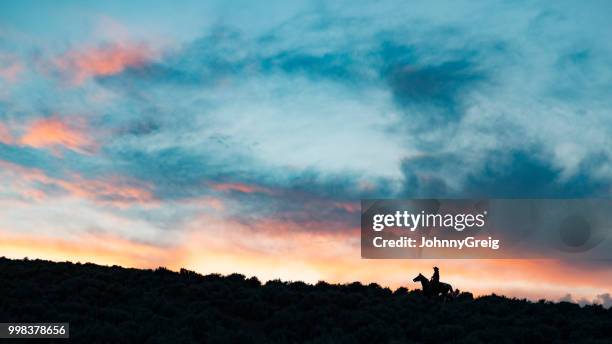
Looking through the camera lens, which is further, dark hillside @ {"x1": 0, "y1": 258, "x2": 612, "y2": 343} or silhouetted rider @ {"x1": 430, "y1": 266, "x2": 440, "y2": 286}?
silhouetted rider @ {"x1": 430, "y1": 266, "x2": 440, "y2": 286}

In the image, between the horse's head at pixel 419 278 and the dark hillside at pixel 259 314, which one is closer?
the dark hillside at pixel 259 314

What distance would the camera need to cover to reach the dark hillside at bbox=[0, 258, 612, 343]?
61.5 feet

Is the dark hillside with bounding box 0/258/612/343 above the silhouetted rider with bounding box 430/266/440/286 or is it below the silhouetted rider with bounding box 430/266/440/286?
below

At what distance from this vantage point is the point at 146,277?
102ft

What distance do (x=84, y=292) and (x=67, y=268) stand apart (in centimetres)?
881

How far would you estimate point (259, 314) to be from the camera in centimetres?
2333

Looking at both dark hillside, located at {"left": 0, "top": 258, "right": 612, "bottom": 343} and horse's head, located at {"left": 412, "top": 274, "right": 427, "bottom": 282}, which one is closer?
dark hillside, located at {"left": 0, "top": 258, "right": 612, "bottom": 343}

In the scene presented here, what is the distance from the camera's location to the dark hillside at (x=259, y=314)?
61.5 feet

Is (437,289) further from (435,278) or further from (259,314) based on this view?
(259,314)

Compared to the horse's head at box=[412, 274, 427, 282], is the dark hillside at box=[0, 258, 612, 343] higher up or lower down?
lower down

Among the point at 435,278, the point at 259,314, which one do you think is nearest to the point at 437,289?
the point at 435,278

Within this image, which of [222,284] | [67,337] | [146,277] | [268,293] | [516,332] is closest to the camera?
[67,337]

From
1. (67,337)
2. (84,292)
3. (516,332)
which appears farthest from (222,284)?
(516,332)

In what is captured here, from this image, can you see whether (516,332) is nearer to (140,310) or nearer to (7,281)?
(140,310)
